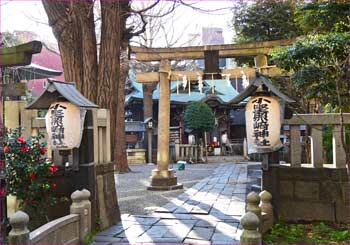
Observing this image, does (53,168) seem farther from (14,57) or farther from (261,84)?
(261,84)

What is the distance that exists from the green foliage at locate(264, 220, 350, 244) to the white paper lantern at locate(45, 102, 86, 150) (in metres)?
3.16

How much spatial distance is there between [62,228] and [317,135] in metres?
4.32

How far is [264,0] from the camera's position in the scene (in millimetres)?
16453

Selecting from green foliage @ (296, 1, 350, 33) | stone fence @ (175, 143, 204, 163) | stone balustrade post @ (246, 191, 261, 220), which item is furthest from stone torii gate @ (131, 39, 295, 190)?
stone fence @ (175, 143, 204, 163)

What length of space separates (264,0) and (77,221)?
13824 mm

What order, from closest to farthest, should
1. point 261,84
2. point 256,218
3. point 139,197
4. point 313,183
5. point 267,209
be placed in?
1. point 256,218
2. point 267,209
3. point 261,84
4. point 313,183
5. point 139,197

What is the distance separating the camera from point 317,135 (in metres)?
6.55

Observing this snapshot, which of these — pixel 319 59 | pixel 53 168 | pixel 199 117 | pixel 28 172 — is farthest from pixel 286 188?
pixel 199 117

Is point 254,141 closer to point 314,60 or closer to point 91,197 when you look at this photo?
point 314,60

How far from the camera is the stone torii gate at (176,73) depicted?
11.0m

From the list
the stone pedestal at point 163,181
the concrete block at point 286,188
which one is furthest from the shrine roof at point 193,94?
the concrete block at point 286,188

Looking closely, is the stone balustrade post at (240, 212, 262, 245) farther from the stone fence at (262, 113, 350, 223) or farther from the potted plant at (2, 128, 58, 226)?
the potted plant at (2, 128, 58, 226)

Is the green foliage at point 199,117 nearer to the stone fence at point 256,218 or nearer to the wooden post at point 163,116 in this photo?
the wooden post at point 163,116

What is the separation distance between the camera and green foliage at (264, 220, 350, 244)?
5.53 meters
